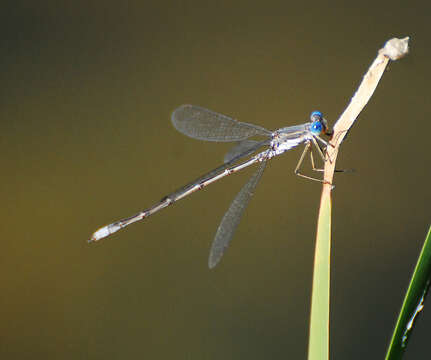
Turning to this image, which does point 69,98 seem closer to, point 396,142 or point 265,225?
point 265,225

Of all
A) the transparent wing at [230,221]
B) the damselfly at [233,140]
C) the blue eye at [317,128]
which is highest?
the damselfly at [233,140]

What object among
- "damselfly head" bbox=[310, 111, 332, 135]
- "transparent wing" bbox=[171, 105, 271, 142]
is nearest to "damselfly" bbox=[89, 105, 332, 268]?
"transparent wing" bbox=[171, 105, 271, 142]

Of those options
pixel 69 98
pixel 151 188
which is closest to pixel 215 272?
pixel 151 188

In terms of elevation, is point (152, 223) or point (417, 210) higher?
point (152, 223)

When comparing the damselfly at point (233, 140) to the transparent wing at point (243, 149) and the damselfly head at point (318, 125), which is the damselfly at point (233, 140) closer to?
the transparent wing at point (243, 149)

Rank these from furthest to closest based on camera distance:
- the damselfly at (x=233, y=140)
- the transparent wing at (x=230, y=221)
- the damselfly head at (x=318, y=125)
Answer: the damselfly at (x=233, y=140) < the transparent wing at (x=230, y=221) < the damselfly head at (x=318, y=125)

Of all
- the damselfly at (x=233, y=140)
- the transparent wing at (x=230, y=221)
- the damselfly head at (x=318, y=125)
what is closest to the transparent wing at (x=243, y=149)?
the damselfly at (x=233, y=140)

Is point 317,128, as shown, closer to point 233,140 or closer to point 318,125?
point 318,125
